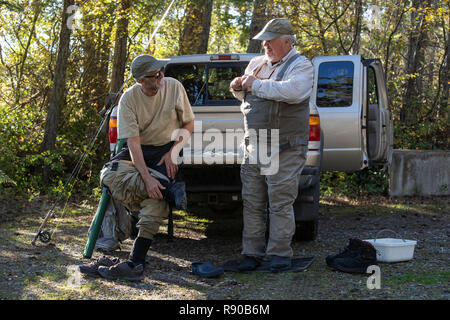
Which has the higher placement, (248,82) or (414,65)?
(414,65)

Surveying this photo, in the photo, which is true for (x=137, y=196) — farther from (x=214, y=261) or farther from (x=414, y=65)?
(x=414, y=65)

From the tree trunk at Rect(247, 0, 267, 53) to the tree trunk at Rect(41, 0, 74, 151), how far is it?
14.3ft

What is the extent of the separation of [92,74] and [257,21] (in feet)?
13.7

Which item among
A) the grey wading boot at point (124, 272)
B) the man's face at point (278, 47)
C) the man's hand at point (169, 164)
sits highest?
the man's face at point (278, 47)

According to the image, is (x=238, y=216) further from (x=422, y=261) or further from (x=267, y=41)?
(x=267, y=41)

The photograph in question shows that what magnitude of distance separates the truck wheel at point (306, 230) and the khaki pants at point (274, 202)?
4.73 feet

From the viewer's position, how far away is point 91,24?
41.4ft

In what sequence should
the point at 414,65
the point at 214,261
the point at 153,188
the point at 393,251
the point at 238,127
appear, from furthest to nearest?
the point at 414,65
the point at 238,127
the point at 214,261
the point at 393,251
the point at 153,188

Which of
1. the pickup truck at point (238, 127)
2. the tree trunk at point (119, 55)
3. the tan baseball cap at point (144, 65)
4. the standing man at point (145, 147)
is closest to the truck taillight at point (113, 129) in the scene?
the pickup truck at point (238, 127)

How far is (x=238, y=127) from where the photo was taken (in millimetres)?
6516

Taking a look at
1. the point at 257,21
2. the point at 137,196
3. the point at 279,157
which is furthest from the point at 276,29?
the point at 257,21

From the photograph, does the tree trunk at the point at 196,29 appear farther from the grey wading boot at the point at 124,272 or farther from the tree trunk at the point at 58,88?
the grey wading boot at the point at 124,272

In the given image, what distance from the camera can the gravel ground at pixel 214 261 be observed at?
4621 mm
